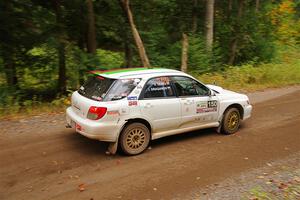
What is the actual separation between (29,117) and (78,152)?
3.15 meters

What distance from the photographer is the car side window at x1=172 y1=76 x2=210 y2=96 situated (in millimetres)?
7547

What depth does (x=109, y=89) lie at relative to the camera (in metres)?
6.73

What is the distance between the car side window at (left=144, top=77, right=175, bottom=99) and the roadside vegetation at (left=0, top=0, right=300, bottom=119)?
433cm

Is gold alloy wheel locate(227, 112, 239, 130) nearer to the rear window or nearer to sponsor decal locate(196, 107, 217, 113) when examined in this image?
sponsor decal locate(196, 107, 217, 113)

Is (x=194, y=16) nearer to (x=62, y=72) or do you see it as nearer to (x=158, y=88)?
(x=62, y=72)

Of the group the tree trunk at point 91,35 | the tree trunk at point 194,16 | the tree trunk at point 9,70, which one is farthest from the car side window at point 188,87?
the tree trunk at point 194,16

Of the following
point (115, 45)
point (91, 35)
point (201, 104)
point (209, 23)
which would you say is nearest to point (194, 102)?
point (201, 104)

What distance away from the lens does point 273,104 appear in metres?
11.8

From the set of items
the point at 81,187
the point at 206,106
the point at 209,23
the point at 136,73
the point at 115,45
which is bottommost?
the point at 81,187

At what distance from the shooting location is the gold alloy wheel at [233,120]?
8398 millimetres

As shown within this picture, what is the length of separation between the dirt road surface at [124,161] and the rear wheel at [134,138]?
0.16m

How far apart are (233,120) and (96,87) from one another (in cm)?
364

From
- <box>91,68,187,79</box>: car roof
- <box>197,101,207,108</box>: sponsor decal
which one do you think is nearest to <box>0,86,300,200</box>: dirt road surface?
<box>197,101,207,108</box>: sponsor decal

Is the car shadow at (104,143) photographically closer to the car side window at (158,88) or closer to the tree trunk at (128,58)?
the car side window at (158,88)
